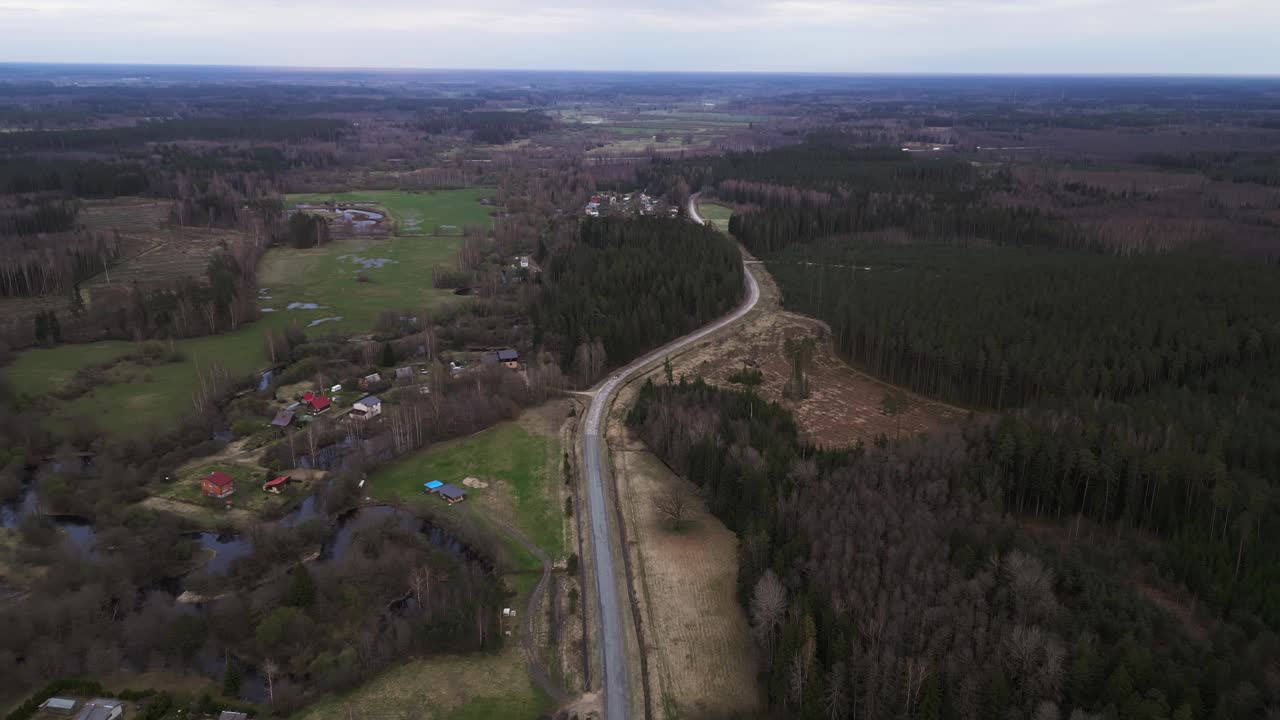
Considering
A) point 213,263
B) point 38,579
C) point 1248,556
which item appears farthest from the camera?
point 213,263

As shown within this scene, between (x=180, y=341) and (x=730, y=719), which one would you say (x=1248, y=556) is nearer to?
(x=730, y=719)

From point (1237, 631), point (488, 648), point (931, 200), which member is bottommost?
point (488, 648)

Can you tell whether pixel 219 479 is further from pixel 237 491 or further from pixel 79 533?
pixel 79 533

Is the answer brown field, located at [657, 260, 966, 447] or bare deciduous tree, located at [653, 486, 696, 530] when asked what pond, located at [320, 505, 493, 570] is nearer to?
bare deciduous tree, located at [653, 486, 696, 530]

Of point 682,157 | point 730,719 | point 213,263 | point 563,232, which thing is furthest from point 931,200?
point 730,719

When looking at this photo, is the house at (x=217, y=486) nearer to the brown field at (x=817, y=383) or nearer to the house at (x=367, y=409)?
the house at (x=367, y=409)

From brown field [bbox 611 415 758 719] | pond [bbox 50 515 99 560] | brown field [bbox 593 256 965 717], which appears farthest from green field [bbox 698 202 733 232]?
pond [bbox 50 515 99 560]
